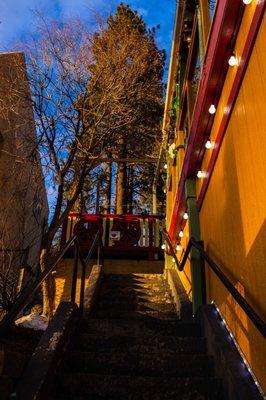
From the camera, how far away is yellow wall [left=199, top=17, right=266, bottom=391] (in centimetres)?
377

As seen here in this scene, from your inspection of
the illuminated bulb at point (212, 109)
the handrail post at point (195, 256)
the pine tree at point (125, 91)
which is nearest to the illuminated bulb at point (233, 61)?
the illuminated bulb at point (212, 109)

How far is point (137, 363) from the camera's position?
458cm

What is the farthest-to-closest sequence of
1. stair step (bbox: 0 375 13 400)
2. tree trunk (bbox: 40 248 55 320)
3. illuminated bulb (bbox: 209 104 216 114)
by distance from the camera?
tree trunk (bbox: 40 248 55 320) → illuminated bulb (bbox: 209 104 216 114) → stair step (bbox: 0 375 13 400)

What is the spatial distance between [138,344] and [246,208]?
6.87 ft

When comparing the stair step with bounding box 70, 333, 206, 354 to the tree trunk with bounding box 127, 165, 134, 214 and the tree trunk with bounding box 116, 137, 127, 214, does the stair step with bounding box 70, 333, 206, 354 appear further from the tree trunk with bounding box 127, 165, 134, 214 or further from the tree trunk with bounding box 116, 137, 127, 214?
the tree trunk with bounding box 127, 165, 134, 214

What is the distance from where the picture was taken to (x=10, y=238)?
427 inches

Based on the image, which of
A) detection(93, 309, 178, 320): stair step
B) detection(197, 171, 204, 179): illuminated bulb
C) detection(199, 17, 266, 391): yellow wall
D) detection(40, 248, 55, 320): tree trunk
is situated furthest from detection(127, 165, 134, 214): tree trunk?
detection(199, 17, 266, 391): yellow wall

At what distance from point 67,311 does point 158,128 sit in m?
14.7

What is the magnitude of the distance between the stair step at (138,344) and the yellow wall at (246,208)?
1.71ft

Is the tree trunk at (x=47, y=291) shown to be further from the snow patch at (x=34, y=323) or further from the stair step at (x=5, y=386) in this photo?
the stair step at (x=5, y=386)

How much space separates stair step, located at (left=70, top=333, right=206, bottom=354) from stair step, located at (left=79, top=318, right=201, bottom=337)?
18 centimetres

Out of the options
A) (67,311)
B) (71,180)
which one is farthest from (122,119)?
(67,311)

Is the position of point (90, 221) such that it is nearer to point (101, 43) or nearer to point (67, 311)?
point (101, 43)

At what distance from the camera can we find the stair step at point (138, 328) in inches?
217
